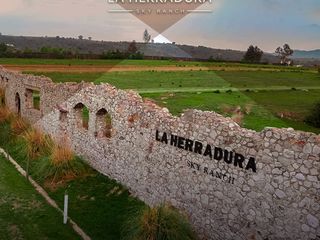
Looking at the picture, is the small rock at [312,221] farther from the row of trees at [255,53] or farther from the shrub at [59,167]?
the row of trees at [255,53]

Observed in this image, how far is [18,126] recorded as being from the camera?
2130 centimetres

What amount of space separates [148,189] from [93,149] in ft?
12.9

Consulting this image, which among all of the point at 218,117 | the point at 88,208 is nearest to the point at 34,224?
the point at 88,208

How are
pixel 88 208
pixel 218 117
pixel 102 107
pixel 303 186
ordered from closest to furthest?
pixel 303 186 → pixel 218 117 → pixel 88 208 → pixel 102 107

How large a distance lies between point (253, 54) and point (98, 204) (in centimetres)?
11283

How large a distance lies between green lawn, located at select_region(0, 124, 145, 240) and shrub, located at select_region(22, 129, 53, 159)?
0.79 meters

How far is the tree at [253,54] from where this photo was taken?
121 meters

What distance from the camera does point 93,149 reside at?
1686cm

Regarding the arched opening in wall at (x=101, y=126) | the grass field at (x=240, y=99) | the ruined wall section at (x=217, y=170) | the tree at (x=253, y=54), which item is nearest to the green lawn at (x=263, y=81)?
the grass field at (x=240, y=99)

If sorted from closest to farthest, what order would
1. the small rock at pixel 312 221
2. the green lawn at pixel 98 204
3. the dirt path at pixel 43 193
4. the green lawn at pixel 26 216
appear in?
the small rock at pixel 312 221 → the green lawn at pixel 26 216 → the dirt path at pixel 43 193 → the green lawn at pixel 98 204

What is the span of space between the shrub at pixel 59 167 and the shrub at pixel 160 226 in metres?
5.41

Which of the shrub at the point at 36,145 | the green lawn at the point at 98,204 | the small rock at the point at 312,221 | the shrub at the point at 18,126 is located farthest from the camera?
the shrub at the point at 18,126

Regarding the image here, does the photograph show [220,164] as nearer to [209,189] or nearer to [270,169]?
[209,189]

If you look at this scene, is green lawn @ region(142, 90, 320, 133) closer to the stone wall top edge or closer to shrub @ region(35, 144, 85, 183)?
the stone wall top edge
